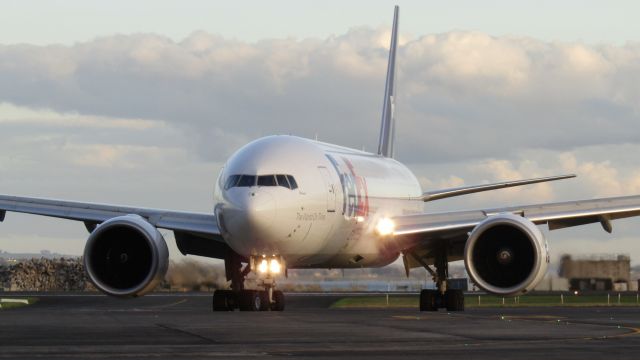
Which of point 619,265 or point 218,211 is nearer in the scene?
point 218,211

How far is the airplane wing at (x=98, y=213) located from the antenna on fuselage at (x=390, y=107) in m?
15.6

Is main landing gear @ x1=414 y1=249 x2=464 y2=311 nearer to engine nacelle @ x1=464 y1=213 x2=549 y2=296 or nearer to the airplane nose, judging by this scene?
engine nacelle @ x1=464 y1=213 x2=549 y2=296

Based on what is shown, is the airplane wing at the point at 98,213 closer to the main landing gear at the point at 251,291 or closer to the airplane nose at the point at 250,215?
the main landing gear at the point at 251,291

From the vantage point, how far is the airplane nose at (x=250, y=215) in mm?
30094

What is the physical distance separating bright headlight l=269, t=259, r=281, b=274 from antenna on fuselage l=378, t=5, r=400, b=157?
1687cm

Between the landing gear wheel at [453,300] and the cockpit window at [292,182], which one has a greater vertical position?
the cockpit window at [292,182]

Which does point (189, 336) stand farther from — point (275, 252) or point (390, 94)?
point (390, 94)

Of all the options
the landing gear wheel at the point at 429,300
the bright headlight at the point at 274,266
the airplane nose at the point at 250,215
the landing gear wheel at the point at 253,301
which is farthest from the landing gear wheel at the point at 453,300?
the airplane nose at the point at 250,215

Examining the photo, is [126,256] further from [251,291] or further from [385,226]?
[385,226]

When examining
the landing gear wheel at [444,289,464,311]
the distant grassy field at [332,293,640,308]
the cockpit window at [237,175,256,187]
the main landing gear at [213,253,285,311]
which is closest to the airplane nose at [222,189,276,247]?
the cockpit window at [237,175,256,187]

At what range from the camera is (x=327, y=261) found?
35.5m

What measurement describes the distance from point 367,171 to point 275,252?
7.28 meters

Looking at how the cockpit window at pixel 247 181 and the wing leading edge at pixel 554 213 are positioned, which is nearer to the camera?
the cockpit window at pixel 247 181

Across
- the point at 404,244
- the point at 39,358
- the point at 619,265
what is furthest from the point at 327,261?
the point at 619,265
